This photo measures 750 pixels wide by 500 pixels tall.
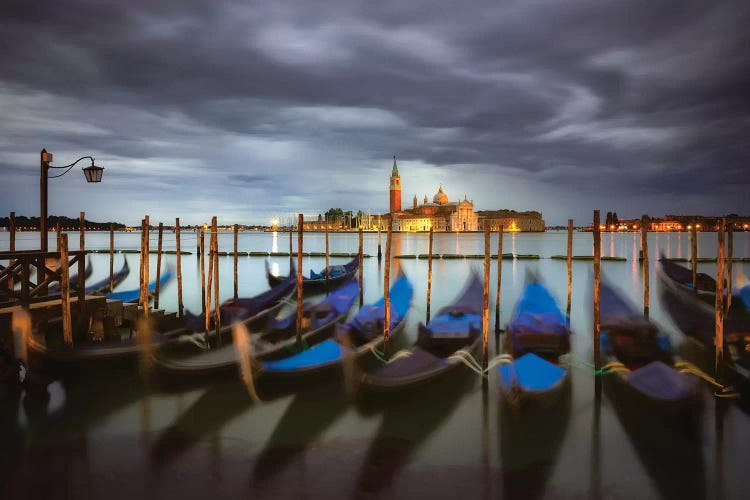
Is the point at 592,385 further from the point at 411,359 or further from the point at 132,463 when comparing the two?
the point at 132,463

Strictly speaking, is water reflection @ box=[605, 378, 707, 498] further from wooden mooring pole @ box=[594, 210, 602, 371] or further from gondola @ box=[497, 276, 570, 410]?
gondola @ box=[497, 276, 570, 410]

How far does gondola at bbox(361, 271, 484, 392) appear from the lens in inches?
163

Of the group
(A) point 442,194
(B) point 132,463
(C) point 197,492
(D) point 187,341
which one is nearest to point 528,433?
(C) point 197,492

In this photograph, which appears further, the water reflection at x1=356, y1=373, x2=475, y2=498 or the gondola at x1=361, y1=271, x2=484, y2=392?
the gondola at x1=361, y1=271, x2=484, y2=392

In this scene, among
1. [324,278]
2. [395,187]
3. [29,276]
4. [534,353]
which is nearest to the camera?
[29,276]

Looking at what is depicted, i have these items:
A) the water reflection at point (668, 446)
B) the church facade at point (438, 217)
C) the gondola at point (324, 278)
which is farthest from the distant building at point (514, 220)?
the water reflection at point (668, 446)

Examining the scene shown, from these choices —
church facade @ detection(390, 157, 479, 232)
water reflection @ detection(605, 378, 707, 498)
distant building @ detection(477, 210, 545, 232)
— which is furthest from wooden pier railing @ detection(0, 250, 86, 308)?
distant building @ detection(477, 210, 545, 232)

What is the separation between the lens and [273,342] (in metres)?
6.38

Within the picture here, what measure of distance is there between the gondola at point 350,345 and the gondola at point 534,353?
136 cm

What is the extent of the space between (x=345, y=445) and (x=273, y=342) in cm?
282

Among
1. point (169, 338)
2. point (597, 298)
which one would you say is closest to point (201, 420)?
point (169, 338)

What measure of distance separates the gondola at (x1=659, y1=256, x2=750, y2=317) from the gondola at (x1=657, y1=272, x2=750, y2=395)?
1.61 meters

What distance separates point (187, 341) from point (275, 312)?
1798mm

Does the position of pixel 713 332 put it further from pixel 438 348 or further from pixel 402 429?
pixel 402 429
